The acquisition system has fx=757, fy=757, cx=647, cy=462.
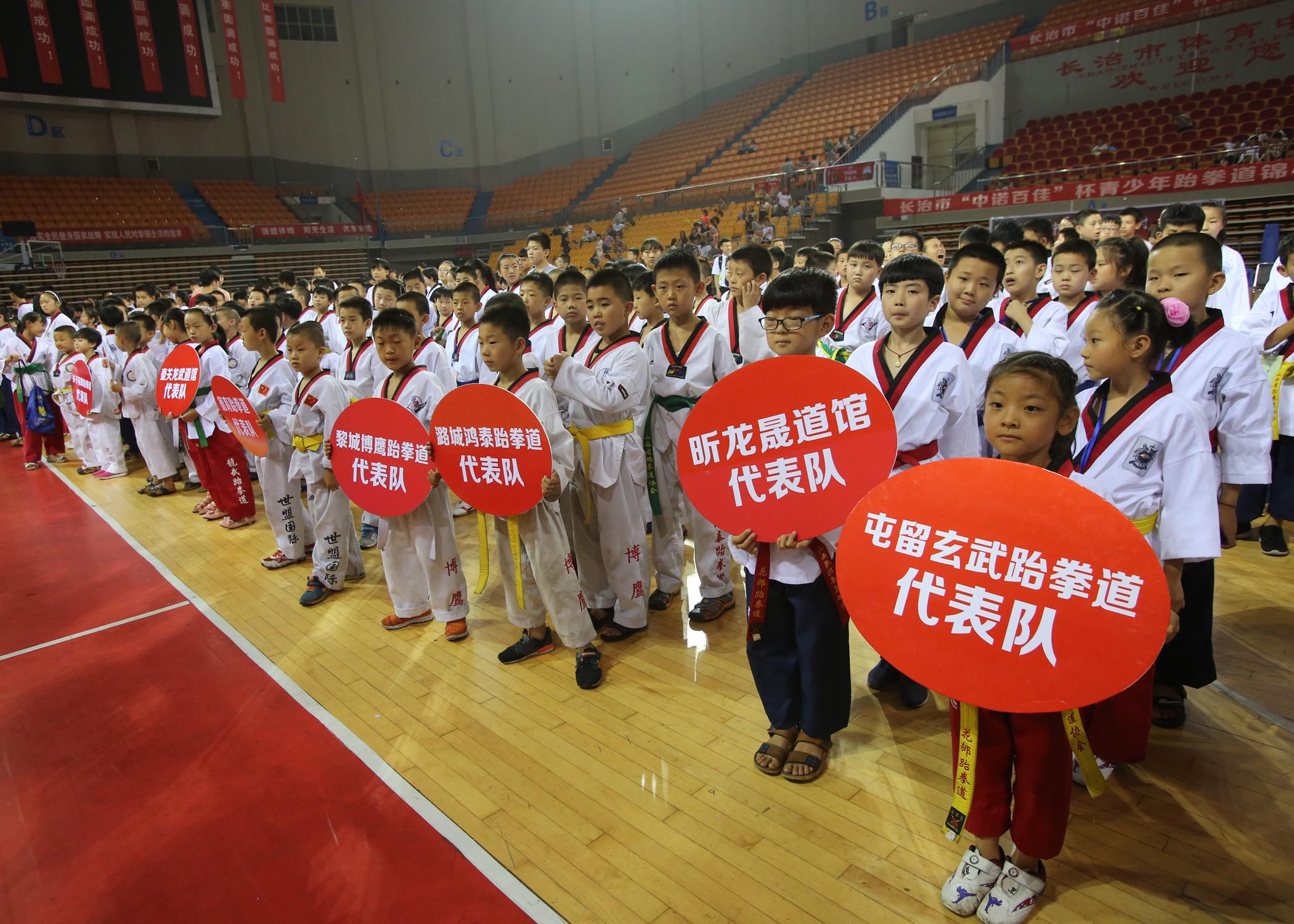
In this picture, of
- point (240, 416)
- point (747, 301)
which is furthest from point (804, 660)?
point (240, 416)

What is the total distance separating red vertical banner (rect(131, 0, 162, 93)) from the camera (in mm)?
15547

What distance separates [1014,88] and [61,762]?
57.3ft

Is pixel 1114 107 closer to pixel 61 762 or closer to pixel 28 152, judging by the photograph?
pixel 61 762

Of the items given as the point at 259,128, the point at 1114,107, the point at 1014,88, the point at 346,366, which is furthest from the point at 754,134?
the point at 346,366

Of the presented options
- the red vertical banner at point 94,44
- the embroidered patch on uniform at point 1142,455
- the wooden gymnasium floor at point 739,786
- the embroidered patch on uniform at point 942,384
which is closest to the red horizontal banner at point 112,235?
the red vertical banner at point 94,44

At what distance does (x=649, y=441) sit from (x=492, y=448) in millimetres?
858

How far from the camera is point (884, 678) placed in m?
2.81

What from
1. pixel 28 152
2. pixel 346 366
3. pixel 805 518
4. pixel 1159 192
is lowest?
pixel 805 518

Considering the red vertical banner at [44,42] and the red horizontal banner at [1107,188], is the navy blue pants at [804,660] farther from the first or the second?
Result: the red vertical banner at [44,42]

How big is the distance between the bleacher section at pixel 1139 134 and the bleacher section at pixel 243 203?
1550cm

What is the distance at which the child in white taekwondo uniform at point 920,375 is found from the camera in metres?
2.30

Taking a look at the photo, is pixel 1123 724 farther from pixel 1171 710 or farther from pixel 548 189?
pixel 548 189

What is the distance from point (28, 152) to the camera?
1648 cm

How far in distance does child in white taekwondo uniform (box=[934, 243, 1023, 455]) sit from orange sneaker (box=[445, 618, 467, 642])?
2.32 meters
